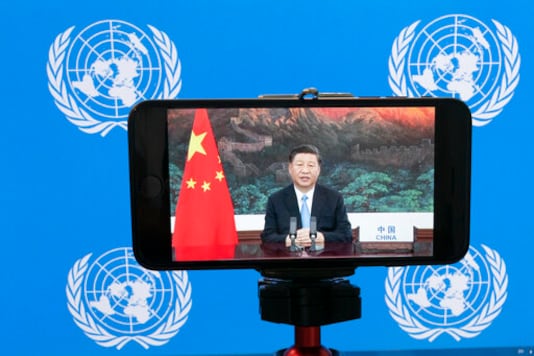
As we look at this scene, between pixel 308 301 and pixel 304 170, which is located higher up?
pixel 304 170

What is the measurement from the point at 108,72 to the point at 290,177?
1.05 ft

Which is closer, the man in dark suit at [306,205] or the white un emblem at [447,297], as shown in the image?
the man in dark suit at [306,205]

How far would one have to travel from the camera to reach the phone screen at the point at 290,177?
0.53 meters

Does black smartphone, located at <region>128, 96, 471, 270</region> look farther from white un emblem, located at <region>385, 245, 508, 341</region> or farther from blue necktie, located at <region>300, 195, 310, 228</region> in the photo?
white un emblem, located at <region>385, 245, 508, 341</region>

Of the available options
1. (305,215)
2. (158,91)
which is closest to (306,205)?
(305,215)

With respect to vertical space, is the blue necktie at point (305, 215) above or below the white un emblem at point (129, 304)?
above

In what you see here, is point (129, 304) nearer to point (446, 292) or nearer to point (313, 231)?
point (313, 231)

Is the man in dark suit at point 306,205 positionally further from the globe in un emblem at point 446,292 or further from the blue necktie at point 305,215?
the globe in un emblem at point 446,292

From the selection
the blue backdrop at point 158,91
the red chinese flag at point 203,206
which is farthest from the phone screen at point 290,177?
the blue backdrop at point 158,91

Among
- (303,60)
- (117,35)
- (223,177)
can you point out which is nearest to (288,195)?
(223,177)

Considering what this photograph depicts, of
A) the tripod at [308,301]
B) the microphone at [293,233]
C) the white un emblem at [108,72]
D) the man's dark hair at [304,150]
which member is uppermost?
the white un emblem at [108,72]

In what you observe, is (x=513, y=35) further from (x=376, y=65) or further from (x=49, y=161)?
(x=49, y=161)

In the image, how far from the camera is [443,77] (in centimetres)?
71

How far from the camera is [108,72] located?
0.70 m
